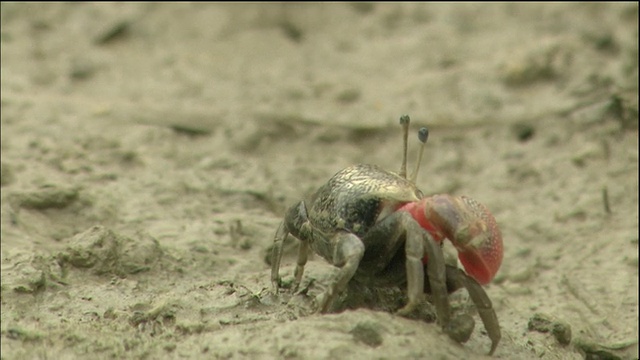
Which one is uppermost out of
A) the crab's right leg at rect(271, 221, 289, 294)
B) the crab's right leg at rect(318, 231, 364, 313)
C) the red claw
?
the red claw

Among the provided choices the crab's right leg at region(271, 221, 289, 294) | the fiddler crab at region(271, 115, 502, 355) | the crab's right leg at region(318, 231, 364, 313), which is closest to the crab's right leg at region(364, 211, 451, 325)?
the fiddler crab at region(271, 115, 502, 355)

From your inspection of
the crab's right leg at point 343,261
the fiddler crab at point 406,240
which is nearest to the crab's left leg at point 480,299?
the fiddler crab at point 406,240

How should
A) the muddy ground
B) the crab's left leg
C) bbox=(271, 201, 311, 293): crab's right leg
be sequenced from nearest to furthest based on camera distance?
1. the crab's left leg
2. the muddy ground
3. bbox=(271, 201, 311, 293): crab's right leg

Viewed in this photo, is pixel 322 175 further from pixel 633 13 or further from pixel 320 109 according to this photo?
pixel 633 13

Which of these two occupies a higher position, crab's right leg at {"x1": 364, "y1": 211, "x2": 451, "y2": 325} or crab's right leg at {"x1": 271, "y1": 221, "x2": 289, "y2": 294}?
crab's right leg at {"x1": 364, "y1": 211, "x2": 451, "y2": 325}

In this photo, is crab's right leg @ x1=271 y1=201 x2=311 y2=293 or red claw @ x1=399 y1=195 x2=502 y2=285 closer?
red claw @ x1=399 y1=195 x2=502 y2=285

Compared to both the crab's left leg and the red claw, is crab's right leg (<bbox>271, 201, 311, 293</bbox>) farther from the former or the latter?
the crab's left leg

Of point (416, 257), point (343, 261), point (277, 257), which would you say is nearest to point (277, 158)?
point (277, 257)
